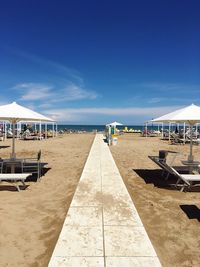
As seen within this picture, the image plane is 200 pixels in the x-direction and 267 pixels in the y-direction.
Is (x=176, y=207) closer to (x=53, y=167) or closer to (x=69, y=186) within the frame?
(x=69, y=186)

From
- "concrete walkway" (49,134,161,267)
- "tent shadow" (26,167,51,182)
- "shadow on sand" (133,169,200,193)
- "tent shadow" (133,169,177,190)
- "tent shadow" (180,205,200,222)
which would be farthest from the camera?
"tent shadow" (26,167,51,182)

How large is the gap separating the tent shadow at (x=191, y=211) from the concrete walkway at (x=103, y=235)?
42.6 inches

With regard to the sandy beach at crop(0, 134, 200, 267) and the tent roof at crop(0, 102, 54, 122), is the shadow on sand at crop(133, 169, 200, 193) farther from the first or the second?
the tent roof at crop(0, 102, 54, 122)

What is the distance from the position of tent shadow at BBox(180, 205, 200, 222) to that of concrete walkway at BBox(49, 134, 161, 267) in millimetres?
1082

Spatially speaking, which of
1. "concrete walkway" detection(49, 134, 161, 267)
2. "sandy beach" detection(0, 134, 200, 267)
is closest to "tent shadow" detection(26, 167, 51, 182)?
"sandy beach" detection(0, 134, 200, 267)

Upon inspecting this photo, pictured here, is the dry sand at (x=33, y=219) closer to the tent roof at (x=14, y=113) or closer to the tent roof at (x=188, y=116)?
the tent roof at (x=14, y=113)

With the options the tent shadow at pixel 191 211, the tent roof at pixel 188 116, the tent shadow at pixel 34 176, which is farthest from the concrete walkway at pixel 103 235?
the tent roof at pixel 188 116

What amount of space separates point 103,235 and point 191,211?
229cm

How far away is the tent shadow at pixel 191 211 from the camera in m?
4.92

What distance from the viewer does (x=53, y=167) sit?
10062mm

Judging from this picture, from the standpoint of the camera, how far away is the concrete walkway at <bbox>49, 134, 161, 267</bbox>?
3.18 m

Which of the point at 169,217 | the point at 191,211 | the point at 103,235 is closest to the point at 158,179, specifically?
the point at 191,211

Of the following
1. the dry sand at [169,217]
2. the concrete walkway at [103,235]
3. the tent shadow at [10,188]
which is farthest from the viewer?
the tent shadow at [10,188]

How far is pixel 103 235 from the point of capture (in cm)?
387
